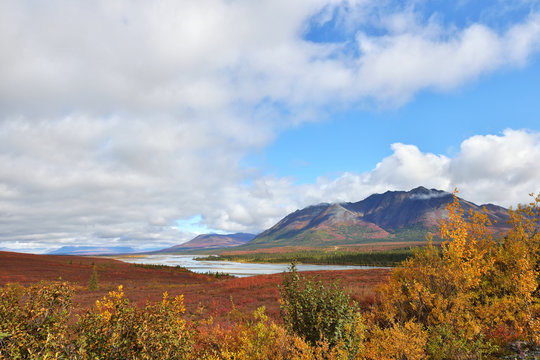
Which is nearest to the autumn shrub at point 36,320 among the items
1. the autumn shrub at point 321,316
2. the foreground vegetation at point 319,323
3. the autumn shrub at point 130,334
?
the foreground vegetation at point 319,323

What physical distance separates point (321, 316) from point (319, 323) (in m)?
0.19

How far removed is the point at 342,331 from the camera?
741cm

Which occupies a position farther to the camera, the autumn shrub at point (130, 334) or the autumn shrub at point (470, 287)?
the autumn shrub at point (470, 287)

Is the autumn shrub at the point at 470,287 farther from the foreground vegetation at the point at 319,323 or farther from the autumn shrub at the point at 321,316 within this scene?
the autumn shrub at the point at 321,316

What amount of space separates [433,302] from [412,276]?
169cm

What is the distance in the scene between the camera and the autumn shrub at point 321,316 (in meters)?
7.36

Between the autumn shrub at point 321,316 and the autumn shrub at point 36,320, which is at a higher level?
the autumn shrub at point 36,320

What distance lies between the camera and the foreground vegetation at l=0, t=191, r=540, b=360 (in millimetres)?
4949

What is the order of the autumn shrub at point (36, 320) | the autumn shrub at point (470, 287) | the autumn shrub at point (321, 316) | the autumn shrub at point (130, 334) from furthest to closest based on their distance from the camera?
1. the autumn shrub at point (470, 287)
2. the autumn shrub at point (321, 316)
3. the autumn shrub at point (130, 334)
4. the autumn shrub at point (36, 320)

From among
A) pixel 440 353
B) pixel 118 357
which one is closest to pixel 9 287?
pixel 118 357

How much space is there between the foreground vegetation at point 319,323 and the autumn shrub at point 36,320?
0.02 meters

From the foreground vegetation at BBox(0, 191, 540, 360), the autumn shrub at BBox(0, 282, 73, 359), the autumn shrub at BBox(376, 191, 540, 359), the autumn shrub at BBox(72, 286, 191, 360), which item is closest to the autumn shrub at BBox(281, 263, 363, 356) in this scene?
the foreground vegetation at BBox(0, 191, 540, 360)

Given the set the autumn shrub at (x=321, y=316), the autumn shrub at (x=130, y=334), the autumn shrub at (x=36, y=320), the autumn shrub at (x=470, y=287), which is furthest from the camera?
the autumn shrub at (x=470, y=287)

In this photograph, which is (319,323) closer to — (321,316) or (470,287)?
(321,316)
